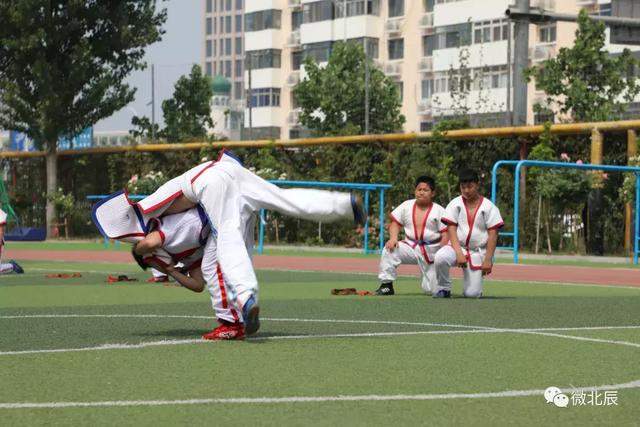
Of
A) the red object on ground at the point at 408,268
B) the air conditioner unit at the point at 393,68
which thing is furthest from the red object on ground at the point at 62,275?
the air conditioner unit at the point at 393,68

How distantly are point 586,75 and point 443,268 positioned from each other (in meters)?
33.8

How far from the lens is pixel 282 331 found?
10484 millimetres

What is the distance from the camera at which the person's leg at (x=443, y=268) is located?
14.8 m

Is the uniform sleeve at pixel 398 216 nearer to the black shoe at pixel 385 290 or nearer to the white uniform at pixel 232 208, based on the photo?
the black shoe at pixel 385 290

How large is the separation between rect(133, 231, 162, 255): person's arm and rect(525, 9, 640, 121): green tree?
35.4 metres

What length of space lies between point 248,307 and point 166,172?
31669 millimetres

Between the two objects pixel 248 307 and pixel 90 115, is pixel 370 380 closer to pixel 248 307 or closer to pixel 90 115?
pixel 248 307

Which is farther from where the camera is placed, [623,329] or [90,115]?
[90,115]

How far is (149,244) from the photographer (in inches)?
397

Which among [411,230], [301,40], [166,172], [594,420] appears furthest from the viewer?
[301,40]

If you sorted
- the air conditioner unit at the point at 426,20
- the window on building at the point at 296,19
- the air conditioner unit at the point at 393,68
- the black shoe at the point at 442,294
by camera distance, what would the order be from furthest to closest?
the window on building at the point at 296,19, the air conditioner unit at the point at 393,68, the air conditioner unit at the point at 426,20, the black shoe at the point at 442,294

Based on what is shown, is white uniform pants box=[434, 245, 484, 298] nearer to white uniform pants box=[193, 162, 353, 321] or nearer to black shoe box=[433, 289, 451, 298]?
black shoe box=[433, 289, 451, 298]

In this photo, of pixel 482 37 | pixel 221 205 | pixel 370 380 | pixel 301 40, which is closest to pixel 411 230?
pixel 221 205

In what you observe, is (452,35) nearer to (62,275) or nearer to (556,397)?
(62,275)
